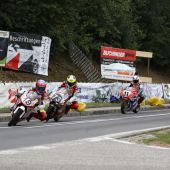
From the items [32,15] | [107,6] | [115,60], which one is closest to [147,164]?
[32,15]

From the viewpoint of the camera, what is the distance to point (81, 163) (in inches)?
417

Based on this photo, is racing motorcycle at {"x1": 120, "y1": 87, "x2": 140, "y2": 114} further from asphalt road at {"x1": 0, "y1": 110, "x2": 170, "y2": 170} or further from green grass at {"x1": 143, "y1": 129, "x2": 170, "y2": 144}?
asphalt road at {"x1": 0, "y1": 110, "x2": 170, "y2": 170}

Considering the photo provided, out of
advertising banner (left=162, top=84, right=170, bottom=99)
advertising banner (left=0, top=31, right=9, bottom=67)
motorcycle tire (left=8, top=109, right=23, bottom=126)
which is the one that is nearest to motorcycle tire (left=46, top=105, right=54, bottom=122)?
motorcycle tire (left=8, top=109, right=23, bottom=126)

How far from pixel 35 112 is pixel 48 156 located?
8.89 meters

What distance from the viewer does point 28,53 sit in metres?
36.3

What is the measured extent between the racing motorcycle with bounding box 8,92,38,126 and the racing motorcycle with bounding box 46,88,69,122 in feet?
7.64

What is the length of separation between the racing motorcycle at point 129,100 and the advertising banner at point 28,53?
810cm

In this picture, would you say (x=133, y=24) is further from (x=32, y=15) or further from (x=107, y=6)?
(x=32, y=15)

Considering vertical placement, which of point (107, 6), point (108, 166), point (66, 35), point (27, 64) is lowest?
point (108, 166)

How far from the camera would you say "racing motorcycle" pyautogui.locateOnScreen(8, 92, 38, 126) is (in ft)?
62.5

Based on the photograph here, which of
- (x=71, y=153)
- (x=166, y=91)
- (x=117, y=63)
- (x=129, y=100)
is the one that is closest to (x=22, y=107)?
(x=71, y=153)

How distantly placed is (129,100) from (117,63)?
1242cm

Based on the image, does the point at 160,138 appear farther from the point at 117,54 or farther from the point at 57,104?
the point at 117,54

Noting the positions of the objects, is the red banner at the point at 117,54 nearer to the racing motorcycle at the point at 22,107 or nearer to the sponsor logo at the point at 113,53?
the sponsor logo at the point at 113,53
